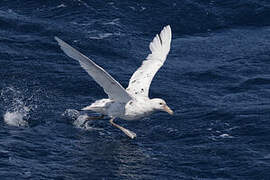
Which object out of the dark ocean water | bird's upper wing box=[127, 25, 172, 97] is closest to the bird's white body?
the dark ocean water

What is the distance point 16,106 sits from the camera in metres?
25.1

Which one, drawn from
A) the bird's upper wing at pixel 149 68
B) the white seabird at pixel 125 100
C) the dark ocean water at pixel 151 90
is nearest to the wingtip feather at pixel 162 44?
the bird's upper wing at pixel 149 68

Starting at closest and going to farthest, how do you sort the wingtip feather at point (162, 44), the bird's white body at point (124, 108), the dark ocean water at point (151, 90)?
the dark ocean water at point (151, 90) < the bird's white body at point (124, 108) < the wingtip feather at point (162, 44)

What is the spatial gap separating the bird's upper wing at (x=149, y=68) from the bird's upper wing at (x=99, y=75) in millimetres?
1197

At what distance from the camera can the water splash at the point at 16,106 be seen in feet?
79.2

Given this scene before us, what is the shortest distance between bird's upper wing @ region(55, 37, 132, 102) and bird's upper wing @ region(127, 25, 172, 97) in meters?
1.20

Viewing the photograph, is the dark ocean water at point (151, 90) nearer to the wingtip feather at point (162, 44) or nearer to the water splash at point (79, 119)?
the water splash at point (79, 119)

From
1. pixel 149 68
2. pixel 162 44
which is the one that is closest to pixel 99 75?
pixel 149 68

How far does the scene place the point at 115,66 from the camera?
2997 cm

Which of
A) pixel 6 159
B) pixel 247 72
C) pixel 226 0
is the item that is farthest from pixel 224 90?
pixel 6 159

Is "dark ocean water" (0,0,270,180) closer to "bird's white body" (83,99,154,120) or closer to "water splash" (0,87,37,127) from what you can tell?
"water splash" (0,87,37,127)

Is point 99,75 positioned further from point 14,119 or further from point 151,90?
point 151,90

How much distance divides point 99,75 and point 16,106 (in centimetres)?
462

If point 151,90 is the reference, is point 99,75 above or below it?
above
